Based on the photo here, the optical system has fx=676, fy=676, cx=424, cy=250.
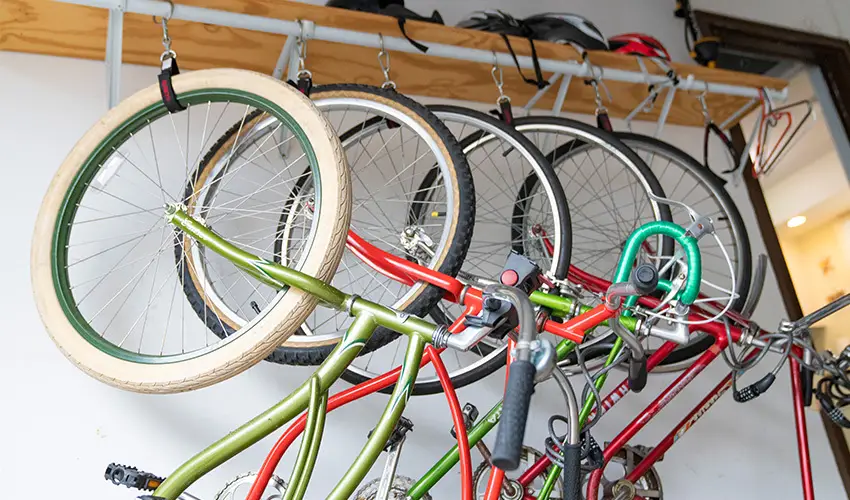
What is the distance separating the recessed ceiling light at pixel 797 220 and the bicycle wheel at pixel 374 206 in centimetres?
143

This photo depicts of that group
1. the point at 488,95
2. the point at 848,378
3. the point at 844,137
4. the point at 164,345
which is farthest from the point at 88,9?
the point at 844,137

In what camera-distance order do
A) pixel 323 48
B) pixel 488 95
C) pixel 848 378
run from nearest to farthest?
pixel 848 378 → pixel 323 48 → pixel 488 95

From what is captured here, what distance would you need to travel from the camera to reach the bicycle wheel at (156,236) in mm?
1084

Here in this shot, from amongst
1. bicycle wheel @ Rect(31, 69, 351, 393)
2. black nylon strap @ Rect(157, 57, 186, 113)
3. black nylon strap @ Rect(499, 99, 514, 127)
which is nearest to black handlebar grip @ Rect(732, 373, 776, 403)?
black nylon strap @ Rect(499, 99, 514, 127)

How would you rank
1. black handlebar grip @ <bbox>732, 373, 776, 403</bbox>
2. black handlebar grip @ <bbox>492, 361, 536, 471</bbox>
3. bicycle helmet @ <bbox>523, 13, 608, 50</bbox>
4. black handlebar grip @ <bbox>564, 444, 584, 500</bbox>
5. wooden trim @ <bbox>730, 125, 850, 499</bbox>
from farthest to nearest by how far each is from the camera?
1. wooden trim @ <bbox>730, 125, 850, 499</bbox>
2. bicycle helmet @ <bbox>523, 13, 608, 50</bbox>
3. black handlebar grip @ <bbox>732, 373, 776, 403</bbox>
4. black handlebar grip @ <bbox>564, 444, 584, 500</bbox>
5. black handlebar grip @ <bbox>492, 361, 536, 471</bbox>

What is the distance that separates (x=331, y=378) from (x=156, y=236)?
78 centimetres

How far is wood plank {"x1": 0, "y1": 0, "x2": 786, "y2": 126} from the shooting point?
1.55m

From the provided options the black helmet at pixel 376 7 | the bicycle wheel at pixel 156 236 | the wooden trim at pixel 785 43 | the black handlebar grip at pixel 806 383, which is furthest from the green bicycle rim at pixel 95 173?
the wooden trim at pixel 785 43

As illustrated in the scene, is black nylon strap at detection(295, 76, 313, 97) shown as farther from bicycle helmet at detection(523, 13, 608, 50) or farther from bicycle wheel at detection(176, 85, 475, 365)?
bicycle helmet at detection(523, 13, 608, 50)

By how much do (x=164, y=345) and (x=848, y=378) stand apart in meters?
1.51

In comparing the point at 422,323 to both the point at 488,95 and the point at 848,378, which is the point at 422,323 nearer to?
the point at 848,378

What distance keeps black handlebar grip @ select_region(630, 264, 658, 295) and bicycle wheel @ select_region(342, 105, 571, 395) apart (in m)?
0.33

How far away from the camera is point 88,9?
5.02 feet

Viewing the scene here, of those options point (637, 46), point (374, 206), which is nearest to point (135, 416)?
point (374, 206)
